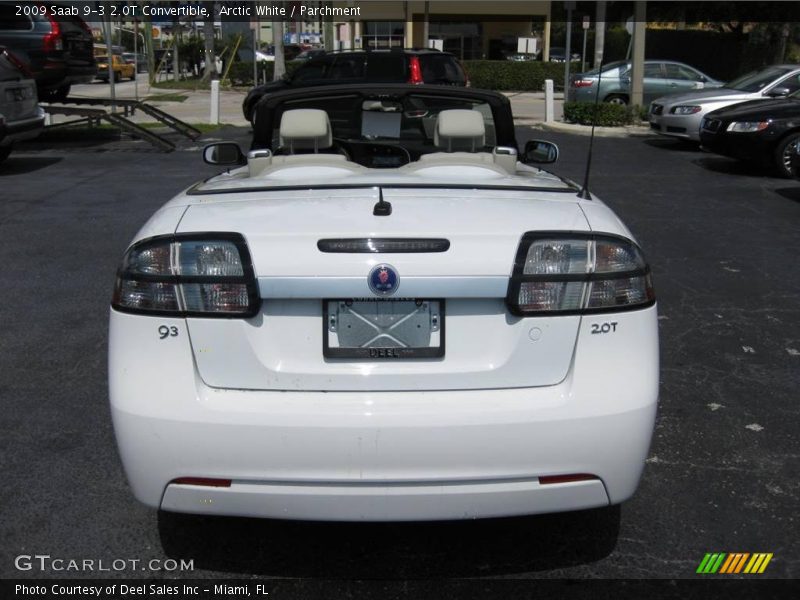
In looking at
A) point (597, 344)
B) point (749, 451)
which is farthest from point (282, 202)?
point (749, 451)

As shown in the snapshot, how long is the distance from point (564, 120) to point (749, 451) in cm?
1747

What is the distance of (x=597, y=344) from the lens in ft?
8.92

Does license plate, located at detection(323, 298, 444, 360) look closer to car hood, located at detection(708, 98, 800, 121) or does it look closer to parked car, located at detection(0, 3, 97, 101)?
car hood, located at detection(708, 98, 800, 121)

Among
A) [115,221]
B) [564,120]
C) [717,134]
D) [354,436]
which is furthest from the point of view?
[564,120]

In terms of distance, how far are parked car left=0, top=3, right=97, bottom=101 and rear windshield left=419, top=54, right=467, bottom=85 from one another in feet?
20.9

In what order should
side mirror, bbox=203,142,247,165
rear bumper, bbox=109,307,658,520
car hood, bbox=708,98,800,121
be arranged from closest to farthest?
1. rear bumper, bbox=109,307,658,520
2. side mirror, bbox=203,142,247,165
3. car hood, bbox=708,98,800,121

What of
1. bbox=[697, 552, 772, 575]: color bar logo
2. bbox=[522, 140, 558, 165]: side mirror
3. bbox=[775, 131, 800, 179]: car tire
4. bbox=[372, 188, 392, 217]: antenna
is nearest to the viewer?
bbox=[372, 188, 392, 217]: antenna

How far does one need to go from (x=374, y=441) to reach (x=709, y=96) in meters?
15.1

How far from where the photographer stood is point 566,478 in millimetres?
2686

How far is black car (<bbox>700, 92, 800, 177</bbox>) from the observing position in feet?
40.2

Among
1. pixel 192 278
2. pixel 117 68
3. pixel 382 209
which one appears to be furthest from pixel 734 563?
pixel 117 68

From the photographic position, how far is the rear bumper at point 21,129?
1224 centimetres

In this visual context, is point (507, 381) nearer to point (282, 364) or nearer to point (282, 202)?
point (282, 364)

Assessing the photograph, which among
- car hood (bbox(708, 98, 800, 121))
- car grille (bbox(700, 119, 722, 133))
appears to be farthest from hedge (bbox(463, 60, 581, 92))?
car hood (bbox(708, 98, 800, 121))
